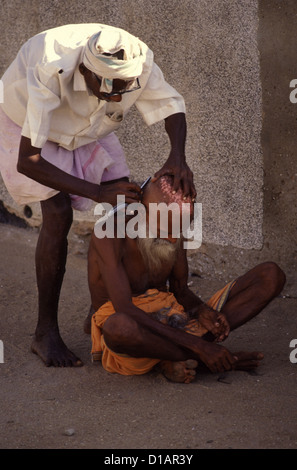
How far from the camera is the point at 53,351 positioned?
4023 millimetres

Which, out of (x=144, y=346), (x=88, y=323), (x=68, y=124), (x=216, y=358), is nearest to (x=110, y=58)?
(x=68, y=124)

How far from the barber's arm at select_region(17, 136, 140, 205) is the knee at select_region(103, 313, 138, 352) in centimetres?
54

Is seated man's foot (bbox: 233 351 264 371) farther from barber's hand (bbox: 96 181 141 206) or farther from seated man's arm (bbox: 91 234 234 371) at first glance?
barber's hand (bbox: 96 181 141 206)

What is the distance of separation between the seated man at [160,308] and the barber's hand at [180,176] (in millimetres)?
35

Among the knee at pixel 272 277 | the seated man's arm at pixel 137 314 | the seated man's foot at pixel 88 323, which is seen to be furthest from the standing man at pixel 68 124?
the knee at pixel 272 277

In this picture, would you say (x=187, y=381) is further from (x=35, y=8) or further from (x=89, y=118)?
(x=35, y=8)

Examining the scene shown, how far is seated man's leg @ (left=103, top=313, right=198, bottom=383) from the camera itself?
139 inches

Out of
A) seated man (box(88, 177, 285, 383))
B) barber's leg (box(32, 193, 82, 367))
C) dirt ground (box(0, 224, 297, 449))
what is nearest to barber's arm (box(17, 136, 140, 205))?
seated man (box(88, 177, 285, 383))

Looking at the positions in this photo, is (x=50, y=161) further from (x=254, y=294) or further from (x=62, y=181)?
(x=254, y=294)

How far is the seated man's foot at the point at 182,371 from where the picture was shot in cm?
359

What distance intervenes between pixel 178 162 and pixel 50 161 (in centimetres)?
64

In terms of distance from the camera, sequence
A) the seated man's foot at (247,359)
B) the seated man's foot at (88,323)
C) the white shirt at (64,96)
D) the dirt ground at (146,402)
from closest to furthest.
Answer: the dirt ground at (146,402) < the white shirt at (64,96) < the seated man's foot at (247,359) < the seated man's foot at (88,323)

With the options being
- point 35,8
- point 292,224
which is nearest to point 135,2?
point 35,8

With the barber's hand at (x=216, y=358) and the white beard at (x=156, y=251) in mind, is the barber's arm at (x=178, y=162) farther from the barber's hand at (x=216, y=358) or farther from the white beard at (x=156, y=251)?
the barber's hand at (x=216, y=358)
